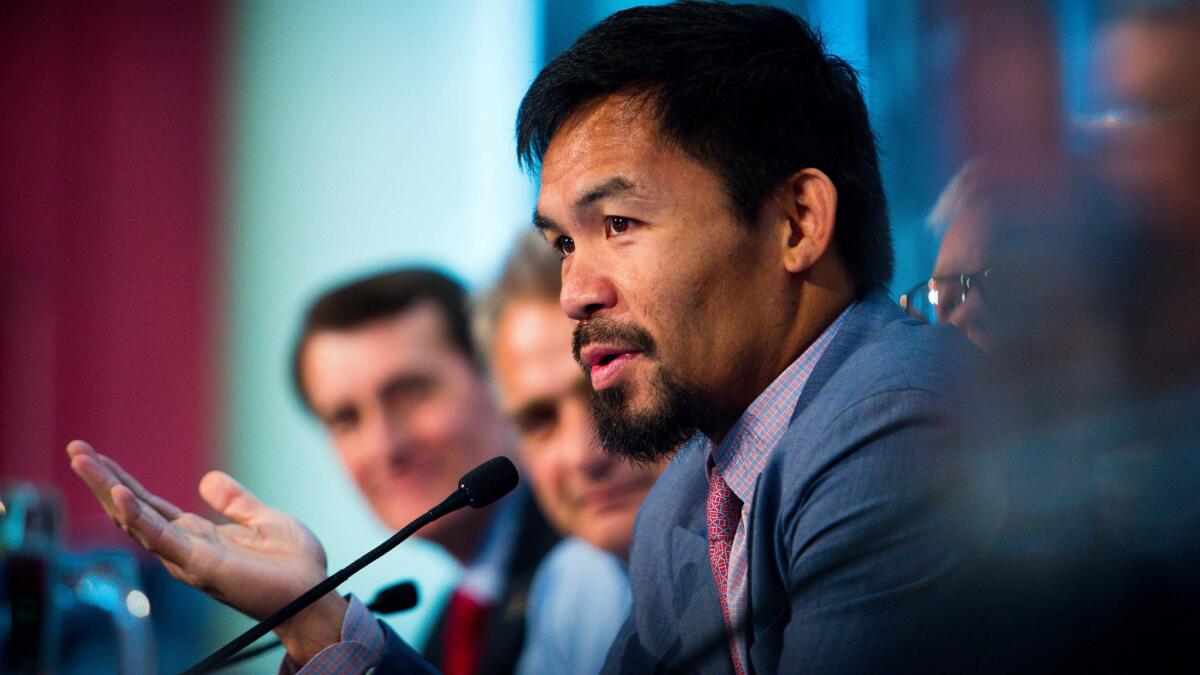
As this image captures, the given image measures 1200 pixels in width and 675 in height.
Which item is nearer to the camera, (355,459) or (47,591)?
(47,591)

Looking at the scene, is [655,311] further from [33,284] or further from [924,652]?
[33,284]

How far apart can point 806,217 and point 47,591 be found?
121 cm

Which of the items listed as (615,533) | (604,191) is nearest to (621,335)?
(604,191)

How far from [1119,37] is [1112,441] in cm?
34

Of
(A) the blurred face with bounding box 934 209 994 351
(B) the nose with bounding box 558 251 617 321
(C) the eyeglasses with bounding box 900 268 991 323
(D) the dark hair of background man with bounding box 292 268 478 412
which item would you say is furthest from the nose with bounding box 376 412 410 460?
(A) the blurred face with bounding box 934 209 994 351

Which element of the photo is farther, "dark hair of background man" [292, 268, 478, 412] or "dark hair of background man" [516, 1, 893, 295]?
"dark hair of background man" [292, 268, 478, 412]

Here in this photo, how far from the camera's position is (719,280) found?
135cm

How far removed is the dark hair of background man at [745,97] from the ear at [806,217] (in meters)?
0.02

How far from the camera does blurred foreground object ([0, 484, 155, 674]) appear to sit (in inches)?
63.6

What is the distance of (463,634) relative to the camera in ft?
9.49

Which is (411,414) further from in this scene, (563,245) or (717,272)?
(717,272)

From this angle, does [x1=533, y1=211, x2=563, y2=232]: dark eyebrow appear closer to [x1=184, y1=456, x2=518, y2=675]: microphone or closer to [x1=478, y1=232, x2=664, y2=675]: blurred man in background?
[x1=184, y1=456, x2=518, y2=675]: microphone

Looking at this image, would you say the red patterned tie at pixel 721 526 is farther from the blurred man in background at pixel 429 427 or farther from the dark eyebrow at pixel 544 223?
the blurred man in background at pixel 429 427

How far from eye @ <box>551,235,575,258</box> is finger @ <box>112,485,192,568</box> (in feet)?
1.94
